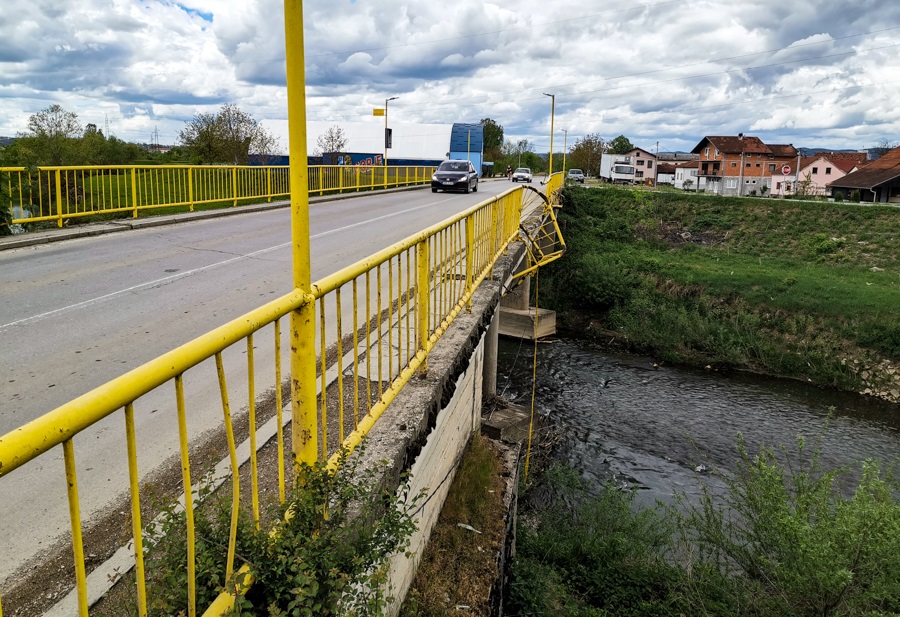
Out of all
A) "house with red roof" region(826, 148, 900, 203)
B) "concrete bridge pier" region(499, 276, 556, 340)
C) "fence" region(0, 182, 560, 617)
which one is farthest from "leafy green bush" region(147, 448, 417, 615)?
"house with red roof" region(826, 148, 900, 203)

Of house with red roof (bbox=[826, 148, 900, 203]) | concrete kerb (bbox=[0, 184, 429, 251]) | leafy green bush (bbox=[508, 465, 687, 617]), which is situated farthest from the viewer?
house with red roof (bbox=[826, 148, 900, 203])

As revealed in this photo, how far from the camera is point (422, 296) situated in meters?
4.69

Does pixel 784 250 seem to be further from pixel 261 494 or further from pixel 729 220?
pixel 261 494

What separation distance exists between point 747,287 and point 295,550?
80.6 ft

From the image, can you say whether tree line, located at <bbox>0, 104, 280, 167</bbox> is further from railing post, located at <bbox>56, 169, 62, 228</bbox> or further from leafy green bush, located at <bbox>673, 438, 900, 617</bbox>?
leafy green bush, located at <bbox>673, 438, 900, 617</bbox>

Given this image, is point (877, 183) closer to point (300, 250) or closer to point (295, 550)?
point (300, 250)

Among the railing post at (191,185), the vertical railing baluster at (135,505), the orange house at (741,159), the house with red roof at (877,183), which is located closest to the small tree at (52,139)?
the railing post at (191,185)

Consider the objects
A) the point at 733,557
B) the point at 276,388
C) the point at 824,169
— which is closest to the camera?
the point at 276,388

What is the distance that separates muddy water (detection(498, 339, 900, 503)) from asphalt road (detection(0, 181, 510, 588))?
6.00m

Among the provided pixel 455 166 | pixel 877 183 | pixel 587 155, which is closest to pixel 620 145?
pixel 587 155

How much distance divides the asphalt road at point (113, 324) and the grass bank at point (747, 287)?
12.4m

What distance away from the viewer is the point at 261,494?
134 inches

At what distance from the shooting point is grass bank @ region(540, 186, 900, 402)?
2016 cm

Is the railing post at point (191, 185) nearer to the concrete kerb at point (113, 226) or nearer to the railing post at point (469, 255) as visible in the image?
the concrete kerb at point (113, 226)
